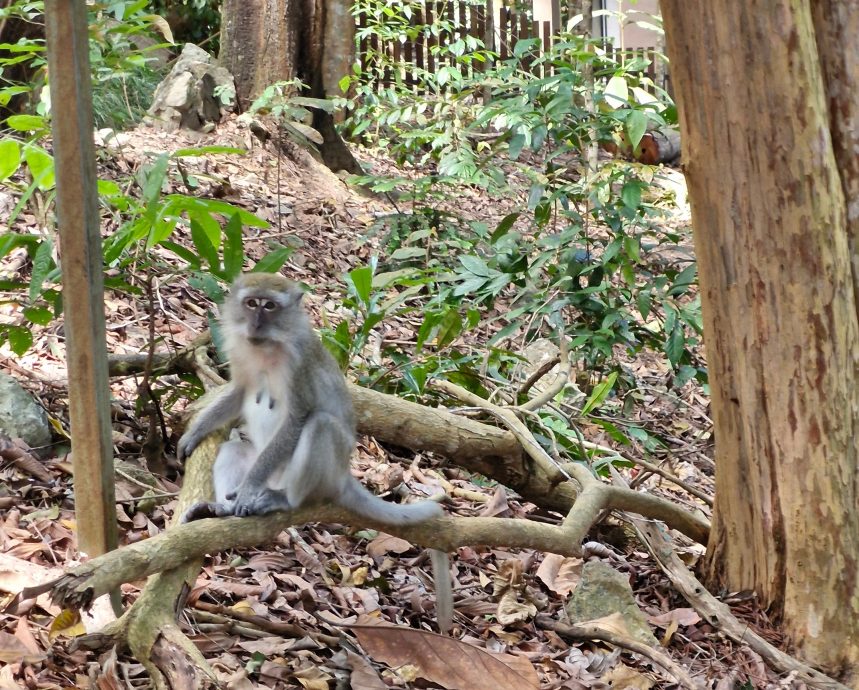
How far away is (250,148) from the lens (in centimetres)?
1045

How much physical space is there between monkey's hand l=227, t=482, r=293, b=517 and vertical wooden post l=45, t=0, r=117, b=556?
1.98ft

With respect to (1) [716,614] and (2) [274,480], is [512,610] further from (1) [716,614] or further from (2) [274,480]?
A: (2) [274,480]

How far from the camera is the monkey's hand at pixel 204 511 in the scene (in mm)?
3562

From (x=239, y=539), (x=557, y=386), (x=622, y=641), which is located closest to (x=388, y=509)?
(x=239, y=539)

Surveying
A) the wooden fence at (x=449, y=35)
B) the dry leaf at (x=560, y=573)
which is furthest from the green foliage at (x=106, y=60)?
the wooden fence at (x=449, y=35)

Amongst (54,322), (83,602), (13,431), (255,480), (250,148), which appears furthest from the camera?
(250,148)

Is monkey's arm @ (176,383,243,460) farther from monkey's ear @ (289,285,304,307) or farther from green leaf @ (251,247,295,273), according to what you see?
green leaf @ (251,247,295,273)

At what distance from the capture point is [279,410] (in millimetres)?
4371

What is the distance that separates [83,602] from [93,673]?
55cm

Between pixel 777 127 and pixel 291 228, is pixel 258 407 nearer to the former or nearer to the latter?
pixel 777 127

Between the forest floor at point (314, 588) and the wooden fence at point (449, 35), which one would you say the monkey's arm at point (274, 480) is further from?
the wooden fence at point (449, 35)

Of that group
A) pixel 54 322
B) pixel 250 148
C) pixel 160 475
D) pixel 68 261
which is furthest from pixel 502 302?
pixel 68 261

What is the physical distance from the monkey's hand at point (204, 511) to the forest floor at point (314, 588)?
380 millimetres

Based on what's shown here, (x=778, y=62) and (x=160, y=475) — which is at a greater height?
(x=778, y=62)
